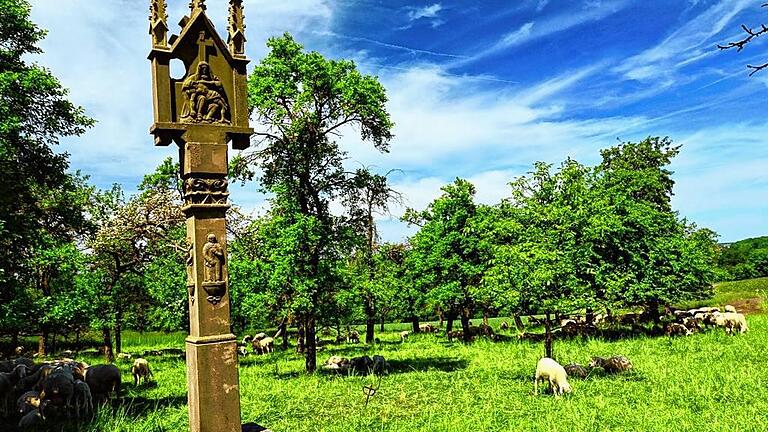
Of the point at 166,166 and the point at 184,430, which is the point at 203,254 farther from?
the point at 166,166

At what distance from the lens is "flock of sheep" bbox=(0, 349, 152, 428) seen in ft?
42.0

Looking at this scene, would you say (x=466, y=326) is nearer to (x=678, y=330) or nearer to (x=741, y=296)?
(x=678, y=330)

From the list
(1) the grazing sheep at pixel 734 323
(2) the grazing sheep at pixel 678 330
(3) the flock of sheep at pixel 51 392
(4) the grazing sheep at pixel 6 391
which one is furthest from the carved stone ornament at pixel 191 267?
(1) the grazing sheep at pixel 734 323

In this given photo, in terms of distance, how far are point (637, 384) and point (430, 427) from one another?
24.2 feet

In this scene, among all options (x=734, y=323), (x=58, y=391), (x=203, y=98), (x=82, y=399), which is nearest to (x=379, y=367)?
(x=82, y=399)

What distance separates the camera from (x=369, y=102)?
63.3 ft

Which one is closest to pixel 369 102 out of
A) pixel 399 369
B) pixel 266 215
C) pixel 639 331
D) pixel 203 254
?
pixel 266 215

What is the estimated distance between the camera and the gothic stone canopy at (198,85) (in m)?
6.91

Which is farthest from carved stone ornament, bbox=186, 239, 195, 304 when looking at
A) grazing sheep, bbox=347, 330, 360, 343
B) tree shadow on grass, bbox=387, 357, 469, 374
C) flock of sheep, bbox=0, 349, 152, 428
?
grazing sheep, bbox=347, 330, 360, 343

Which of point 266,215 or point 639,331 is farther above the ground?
point 266,215

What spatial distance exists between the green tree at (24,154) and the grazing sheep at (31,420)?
3.30 meters

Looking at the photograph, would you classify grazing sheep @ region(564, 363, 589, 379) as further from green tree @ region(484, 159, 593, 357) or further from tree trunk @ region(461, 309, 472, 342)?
tree trunk @ region(461, 309, 472, 342)

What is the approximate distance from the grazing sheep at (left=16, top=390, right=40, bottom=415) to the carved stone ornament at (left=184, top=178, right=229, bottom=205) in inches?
386

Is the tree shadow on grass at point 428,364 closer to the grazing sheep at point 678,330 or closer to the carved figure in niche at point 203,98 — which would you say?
the grazing sheep at point 678,330
